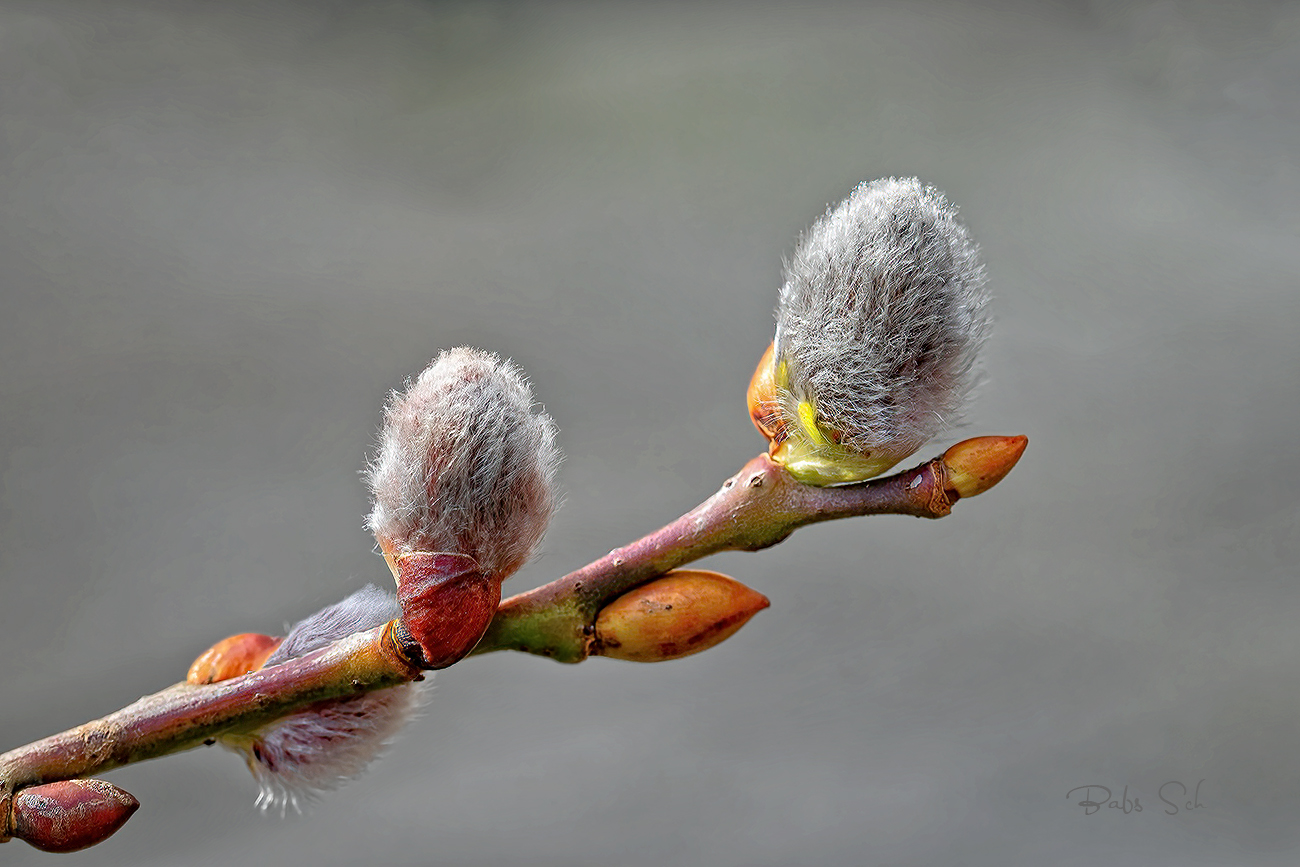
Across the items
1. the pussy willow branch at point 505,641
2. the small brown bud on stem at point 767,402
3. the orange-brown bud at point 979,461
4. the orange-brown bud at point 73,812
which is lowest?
the orange-brown bud at point 73,812

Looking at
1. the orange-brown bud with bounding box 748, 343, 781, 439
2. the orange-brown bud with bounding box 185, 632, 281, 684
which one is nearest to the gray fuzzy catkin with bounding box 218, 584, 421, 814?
the orange-brown bud with bounding box 185, 632, 281, 684

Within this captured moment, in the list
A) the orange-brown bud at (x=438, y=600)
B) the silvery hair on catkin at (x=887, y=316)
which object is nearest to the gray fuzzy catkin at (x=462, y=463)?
the orange-brown bud at (x=438, y=600)

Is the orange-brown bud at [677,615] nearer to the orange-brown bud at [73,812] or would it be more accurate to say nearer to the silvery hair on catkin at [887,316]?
the silvery hair on catkin at [887,316]

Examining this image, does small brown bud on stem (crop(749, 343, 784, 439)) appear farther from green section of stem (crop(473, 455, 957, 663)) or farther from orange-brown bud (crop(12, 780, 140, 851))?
orange-brown bud (crop(12, 780, 140, 851))

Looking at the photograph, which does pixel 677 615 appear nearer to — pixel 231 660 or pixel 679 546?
pixel 679 546

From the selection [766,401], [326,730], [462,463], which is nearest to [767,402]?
[766,401]

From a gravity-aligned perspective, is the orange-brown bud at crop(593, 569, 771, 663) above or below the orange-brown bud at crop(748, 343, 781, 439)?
below

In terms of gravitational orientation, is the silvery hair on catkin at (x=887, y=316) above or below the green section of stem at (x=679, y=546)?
above

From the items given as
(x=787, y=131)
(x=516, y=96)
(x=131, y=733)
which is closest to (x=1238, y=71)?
(x=787, y=131)

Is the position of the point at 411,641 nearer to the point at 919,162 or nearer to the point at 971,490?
the point at 971,490
